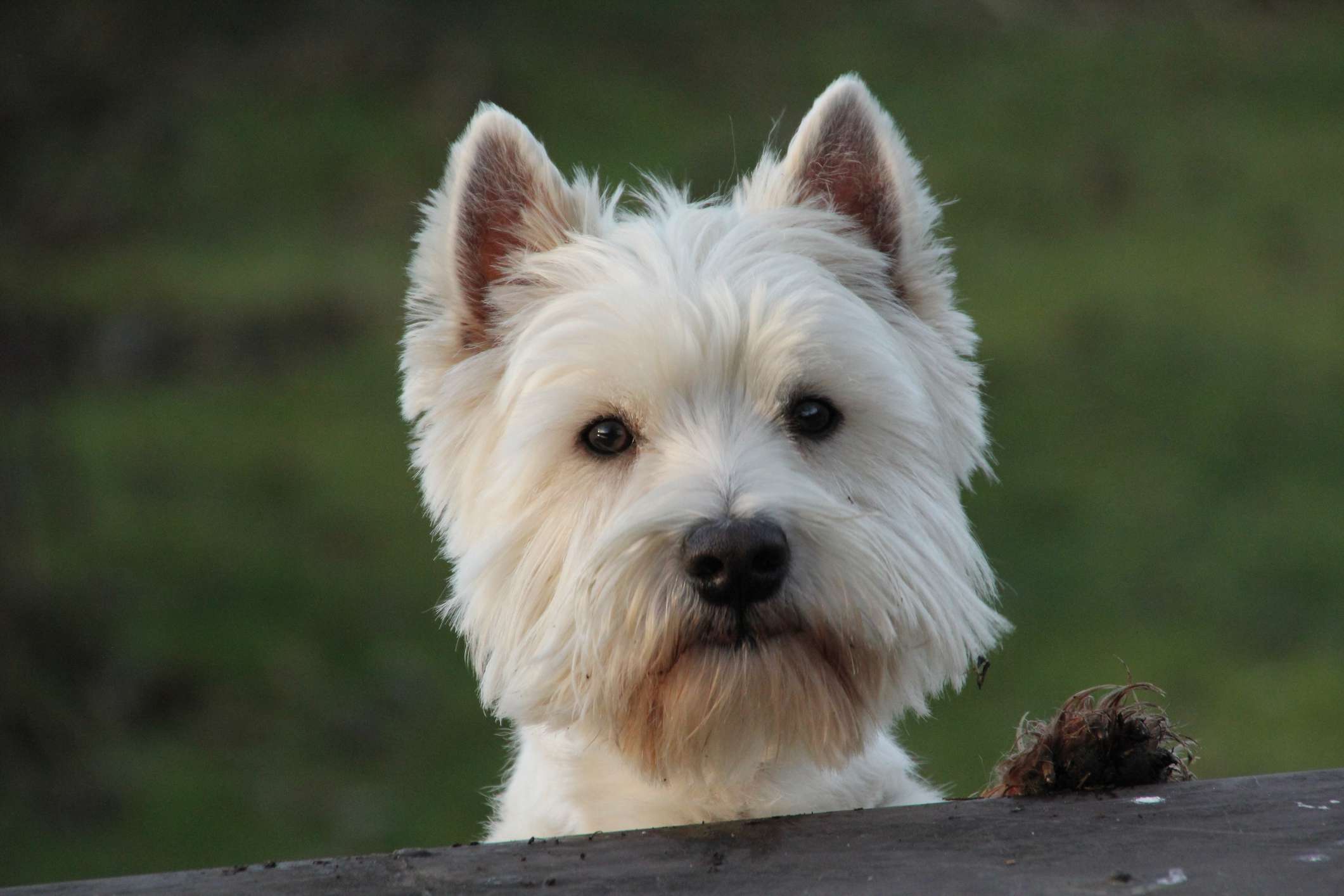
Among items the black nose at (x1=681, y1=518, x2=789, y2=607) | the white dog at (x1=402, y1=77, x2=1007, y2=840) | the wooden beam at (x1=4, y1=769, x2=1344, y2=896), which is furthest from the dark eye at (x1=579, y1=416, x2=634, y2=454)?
the wooden beam at (x1=4, y1=769, x2=1344, y2=896)

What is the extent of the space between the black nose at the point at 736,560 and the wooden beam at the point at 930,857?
632mm

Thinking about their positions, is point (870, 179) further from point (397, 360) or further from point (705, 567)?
point (397, 360)

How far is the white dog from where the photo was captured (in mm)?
3398

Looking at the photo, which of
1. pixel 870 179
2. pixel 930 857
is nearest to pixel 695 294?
pixel 870 179

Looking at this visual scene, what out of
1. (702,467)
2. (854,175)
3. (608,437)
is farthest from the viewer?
(854,175)

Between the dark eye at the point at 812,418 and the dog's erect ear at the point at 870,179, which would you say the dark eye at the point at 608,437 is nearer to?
the dark eye at the point at 812,418

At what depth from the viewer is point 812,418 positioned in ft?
12.5

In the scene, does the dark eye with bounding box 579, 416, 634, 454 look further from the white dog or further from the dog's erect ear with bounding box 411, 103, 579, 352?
the dog's erect ear with bounding box 411, 103, 579, 352

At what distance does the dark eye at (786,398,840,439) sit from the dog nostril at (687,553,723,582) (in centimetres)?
60

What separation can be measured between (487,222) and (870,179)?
1.05 metres

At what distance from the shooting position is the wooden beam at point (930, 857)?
8.13 ft

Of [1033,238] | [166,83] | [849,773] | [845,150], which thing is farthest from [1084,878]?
[1033,238]

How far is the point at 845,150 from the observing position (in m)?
4.29

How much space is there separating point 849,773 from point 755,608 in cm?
80
